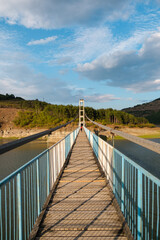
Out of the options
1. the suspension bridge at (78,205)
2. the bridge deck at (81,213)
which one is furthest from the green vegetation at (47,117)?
the suspension bridge at (78,205)

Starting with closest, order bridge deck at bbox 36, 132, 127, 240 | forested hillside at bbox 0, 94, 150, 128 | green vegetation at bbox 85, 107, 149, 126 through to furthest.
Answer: bridge deck at bbox 36, 132, 127, 240, forested hillside at bbox 0, 94, 150, 128, green vegetation at bbox 85, 107, 149, 126

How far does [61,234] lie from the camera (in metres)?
1.70

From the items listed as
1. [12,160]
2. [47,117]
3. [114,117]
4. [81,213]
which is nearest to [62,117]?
[47,117]

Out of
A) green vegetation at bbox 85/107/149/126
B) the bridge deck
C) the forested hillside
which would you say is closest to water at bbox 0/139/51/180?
the bridge deck

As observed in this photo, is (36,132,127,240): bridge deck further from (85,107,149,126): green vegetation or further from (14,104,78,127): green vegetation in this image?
(85,107,149,126): green vegetation

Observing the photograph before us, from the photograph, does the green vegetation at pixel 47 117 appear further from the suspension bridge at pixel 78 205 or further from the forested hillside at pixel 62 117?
the suspension bridge at pixel 78 205

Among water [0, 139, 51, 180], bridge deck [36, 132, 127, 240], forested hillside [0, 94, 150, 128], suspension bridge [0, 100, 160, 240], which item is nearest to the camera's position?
suspension bridge [0, 100, 160, 240]

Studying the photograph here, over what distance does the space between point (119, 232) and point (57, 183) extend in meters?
1.55

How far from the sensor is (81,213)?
2.07 m

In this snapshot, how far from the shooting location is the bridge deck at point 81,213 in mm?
1710

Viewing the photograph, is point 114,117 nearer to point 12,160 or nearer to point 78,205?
point 12,160

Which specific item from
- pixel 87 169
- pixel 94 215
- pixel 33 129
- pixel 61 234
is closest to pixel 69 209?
pixel 94 215

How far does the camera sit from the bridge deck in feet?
5.61

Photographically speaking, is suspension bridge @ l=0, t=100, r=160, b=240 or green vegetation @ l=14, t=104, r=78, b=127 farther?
green vegetation @ l=14, t=104, r=78, b=127
